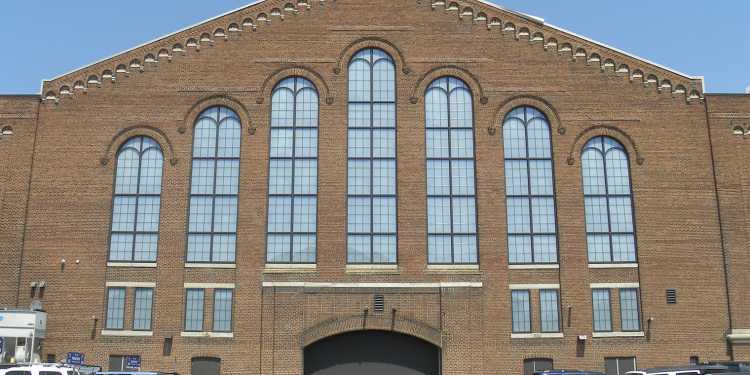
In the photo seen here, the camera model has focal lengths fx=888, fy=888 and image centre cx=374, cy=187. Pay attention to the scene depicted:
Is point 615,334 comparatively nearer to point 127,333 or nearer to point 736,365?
point 736,365

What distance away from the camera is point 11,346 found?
3503 cm

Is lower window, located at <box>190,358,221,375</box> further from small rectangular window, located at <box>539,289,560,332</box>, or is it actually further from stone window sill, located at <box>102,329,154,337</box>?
small rectangular window, located at <box>539,289,560,332</box>

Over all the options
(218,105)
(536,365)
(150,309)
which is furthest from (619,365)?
(218,105)

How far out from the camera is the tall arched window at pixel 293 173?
123ft

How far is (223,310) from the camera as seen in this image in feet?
121

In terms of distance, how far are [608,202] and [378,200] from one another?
32.3ft

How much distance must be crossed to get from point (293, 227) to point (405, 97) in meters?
7.55

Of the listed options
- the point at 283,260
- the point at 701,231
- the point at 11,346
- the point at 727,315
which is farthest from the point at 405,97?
the point at 11,346

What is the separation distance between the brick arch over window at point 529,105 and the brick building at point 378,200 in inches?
3.8

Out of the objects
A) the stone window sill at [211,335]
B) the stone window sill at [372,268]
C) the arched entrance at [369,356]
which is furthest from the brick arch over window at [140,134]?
the arched entrance at [369,356]

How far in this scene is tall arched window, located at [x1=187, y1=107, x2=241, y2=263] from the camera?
123ft

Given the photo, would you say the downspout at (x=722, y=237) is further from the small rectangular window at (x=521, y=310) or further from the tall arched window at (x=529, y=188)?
the small rectangular window at (x=521, y=310)

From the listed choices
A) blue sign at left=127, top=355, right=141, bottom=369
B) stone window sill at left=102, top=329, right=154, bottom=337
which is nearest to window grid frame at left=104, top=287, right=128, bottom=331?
stone window sill at left=102, top=329, right=154, bottom=337

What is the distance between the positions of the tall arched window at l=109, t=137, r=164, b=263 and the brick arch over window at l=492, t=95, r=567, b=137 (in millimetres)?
14794
